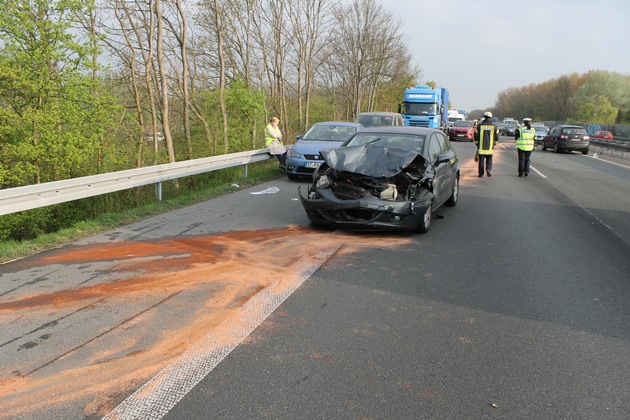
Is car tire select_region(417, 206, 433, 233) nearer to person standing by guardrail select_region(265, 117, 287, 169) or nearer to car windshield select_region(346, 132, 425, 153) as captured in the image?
car windshield select_region(346, 132, 425, 153)

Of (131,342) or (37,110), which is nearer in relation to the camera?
(131,342)

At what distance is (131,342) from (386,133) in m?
6.32

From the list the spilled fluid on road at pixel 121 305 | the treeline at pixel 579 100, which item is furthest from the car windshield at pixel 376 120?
the treeline at pixel 579 100

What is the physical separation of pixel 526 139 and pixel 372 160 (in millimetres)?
9748

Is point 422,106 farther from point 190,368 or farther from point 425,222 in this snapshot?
point 190,368

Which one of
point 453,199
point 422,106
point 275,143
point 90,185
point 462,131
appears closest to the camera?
point 90,185

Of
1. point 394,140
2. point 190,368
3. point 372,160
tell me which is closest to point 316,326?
point 190,368

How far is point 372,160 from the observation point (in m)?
7.45

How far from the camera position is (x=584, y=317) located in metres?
4.29

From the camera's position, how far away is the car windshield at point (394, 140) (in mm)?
8328

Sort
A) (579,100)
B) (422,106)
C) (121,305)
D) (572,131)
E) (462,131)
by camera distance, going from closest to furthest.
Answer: (121,305), (572,131), (422,106), (462,131), (579,100)

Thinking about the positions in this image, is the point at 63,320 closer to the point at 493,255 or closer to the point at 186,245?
the point at 186,245

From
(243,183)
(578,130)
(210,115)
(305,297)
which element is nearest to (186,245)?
(305,297)

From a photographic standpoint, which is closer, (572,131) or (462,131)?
(572,131)
